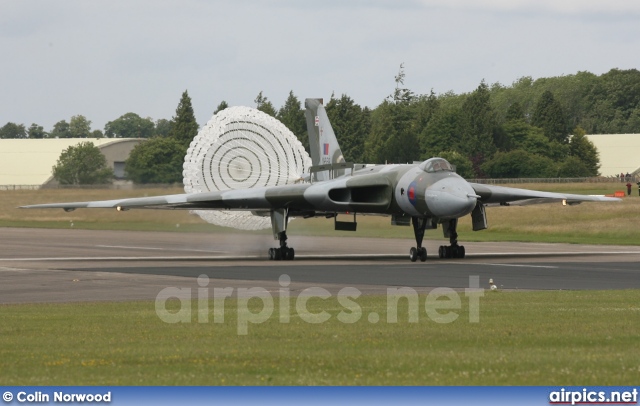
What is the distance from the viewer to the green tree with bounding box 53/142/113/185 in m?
67.4

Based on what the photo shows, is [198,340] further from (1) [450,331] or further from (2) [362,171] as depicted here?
(2) [362,171]

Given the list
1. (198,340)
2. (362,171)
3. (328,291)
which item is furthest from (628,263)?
(198,340)

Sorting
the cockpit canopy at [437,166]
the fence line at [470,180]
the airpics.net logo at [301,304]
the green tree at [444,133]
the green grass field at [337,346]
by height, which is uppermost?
the green tree at [444,133]

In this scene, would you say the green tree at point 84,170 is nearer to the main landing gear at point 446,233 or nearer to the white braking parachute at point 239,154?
the white braking parachute at point 239,154

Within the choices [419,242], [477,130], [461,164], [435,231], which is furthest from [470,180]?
[419,242]

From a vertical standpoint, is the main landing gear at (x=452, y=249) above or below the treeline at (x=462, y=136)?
below

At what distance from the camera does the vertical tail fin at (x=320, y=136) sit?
39.1 m

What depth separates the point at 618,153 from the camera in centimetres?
12588

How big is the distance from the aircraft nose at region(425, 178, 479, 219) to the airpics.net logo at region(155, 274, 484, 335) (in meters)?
7.40

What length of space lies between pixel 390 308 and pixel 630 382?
760 cm

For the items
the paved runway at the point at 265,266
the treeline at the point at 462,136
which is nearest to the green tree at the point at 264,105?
the treeline at the point at 462,136

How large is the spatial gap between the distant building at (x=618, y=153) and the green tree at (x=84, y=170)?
205 ft

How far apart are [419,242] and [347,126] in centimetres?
7250

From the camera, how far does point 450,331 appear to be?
14445 millimetres
